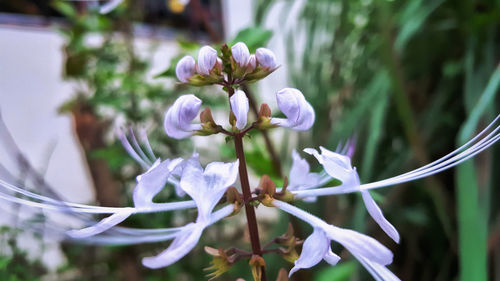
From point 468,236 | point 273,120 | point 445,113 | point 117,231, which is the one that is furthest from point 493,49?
point 117,231

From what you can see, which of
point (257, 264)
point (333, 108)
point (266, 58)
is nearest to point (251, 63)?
point (266, 58)

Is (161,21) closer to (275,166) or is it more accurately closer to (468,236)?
(275,166)

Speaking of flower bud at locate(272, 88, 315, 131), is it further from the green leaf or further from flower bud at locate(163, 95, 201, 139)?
the green leaf

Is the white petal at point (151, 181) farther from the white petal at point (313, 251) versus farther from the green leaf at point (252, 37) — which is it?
the green leaf at point (252, 37)

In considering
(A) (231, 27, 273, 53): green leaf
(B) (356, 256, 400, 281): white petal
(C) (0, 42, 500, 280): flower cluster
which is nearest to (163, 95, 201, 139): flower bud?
(C) (0, 42, 500, 280): flower cluster

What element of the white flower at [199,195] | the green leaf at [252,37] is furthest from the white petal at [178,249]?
the green leaf at [252,37]
